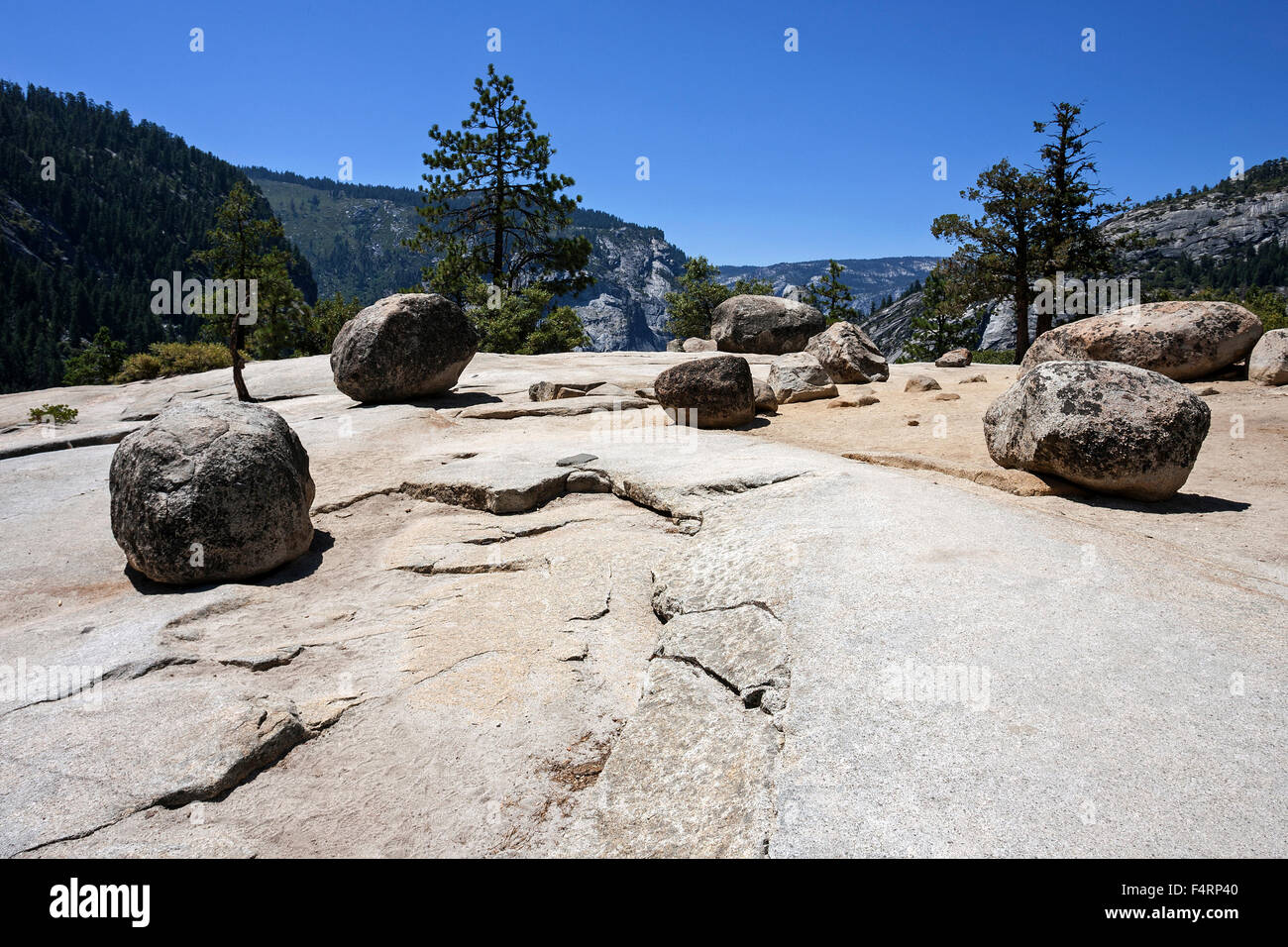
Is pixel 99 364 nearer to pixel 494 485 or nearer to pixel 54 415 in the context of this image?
pixel 54 415

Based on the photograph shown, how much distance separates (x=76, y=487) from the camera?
395 inches

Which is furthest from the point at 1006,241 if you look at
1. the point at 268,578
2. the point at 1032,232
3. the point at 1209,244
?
the point at 1209,244

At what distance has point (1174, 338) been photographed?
1405 cm

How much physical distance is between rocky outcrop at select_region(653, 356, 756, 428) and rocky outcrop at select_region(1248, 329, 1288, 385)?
10.0 m

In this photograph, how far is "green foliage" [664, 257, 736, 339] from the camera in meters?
38.8

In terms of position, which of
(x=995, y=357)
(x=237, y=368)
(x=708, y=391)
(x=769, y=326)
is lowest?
(x=708, y=391)

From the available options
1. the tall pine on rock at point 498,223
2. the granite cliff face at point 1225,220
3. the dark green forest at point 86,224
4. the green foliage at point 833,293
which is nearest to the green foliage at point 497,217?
the tall pine on rock at point 498,223

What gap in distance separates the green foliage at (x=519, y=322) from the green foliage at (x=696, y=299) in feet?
24.6

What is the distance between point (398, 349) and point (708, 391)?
662 cm

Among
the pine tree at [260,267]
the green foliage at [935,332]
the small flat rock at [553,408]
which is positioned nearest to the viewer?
the small flat rock at [553,408]

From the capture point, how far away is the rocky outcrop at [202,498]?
673cm

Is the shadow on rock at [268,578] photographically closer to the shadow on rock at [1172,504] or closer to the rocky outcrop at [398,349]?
the rocky outcrop at [398,349]
